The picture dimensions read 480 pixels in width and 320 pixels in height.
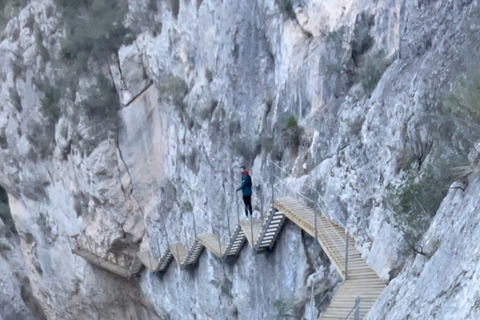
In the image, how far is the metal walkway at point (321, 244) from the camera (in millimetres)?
8031

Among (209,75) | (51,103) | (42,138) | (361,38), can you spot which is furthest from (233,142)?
(42,138)

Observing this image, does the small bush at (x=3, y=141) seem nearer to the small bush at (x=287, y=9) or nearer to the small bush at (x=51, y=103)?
the small bush at (x=51, y=103)

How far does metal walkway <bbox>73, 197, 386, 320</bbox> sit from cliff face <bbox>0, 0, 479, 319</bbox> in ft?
0.85

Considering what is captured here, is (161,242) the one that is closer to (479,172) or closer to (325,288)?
(325,288)

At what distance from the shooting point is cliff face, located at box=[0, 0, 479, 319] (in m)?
8.51

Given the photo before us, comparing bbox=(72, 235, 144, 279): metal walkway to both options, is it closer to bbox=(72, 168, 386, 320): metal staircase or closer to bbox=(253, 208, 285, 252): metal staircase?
bbox=(72, 168, 386, 320): metal staircase

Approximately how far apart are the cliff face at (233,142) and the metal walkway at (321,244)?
0.26m

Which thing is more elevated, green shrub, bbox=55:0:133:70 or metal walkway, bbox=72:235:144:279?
green shrub, bbox=55:0:133:70

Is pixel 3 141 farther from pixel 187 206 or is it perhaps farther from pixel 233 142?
pixel 233 142

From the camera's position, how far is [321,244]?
9.48m

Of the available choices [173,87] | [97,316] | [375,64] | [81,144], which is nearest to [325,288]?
[375,64]

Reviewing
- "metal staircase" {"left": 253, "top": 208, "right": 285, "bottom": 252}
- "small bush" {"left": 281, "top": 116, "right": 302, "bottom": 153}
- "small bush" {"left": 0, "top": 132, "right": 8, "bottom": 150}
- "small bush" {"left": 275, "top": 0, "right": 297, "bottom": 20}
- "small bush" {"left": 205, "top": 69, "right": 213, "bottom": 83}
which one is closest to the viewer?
"metal staircase" {"left": 253, "top": 208, "right": 285, "bottom": 252}

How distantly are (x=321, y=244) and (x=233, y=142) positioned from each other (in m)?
6.10

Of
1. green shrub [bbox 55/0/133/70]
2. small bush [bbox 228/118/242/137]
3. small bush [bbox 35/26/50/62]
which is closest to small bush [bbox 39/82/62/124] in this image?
small bush [bbox 35/26/50/62]
